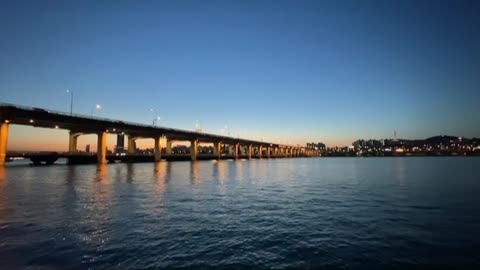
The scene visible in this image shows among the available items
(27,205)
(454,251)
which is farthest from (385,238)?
(27,205)

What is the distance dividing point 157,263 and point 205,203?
14783 millimetres

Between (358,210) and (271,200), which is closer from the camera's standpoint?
(358,210)

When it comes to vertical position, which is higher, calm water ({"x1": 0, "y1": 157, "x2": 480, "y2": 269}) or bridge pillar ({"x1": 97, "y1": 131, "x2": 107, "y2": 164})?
bridge pillar ({"x1": 97, "y1": 131, "x2": 107, "y2": 164})

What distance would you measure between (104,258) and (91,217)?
885 centimetres

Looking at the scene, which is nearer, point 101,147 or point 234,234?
point 234,234

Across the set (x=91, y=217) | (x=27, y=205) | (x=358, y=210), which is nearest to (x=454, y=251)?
(x=358, y=210)

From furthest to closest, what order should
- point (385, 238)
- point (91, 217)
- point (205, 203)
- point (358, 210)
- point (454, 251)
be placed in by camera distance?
point (205, 203), point (358, 210), point (91, 217), point (385, 238), point (454, 251)

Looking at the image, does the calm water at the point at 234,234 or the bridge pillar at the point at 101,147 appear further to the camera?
the bridge pillar at the point at 101,147

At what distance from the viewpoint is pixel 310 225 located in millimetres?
18578

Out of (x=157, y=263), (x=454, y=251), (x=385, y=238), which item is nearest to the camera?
(x=157, y=263)

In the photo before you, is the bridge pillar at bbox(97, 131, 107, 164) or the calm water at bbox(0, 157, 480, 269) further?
the bridge pillar at bbox(97, 131, 107, 164)

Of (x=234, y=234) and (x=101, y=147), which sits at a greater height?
(x=101, y=147)

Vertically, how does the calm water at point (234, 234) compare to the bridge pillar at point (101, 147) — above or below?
below

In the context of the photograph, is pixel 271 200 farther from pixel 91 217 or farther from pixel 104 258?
pixel 104 258
